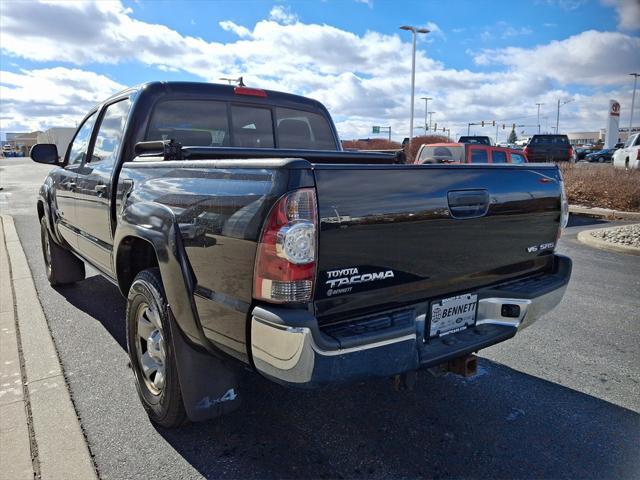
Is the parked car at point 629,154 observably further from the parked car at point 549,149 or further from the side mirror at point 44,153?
the side mirror at point 44,153

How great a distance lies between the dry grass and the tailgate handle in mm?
12139

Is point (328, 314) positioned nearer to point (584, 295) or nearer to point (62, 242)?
point (62, 242)

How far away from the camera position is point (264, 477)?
2404mm

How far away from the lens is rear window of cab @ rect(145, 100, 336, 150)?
3.65 m

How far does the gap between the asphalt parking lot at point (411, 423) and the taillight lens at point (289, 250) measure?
1.02 meters

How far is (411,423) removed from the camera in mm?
2879

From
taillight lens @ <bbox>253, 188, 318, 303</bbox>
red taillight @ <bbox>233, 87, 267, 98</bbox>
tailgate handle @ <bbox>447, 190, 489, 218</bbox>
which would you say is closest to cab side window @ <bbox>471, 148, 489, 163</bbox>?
red taillight @ <bbox>233, 87, 267, 98</bbox>

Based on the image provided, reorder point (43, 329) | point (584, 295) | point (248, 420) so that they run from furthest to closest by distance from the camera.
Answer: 1. point (584, 295)
2. point (43, 329)
3. point (248, 420)

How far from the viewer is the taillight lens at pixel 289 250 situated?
197cm

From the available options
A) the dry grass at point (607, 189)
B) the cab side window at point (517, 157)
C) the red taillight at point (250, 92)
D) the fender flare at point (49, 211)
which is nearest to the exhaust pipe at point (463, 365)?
the red taillight at point (250, 92)

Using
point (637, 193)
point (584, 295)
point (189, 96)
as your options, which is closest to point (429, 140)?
point (637, 193)

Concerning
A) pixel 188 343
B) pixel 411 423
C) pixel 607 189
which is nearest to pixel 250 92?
pixel 188 343

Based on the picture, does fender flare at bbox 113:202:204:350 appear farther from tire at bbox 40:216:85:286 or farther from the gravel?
the gravel

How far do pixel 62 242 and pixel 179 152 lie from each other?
9.34ft
